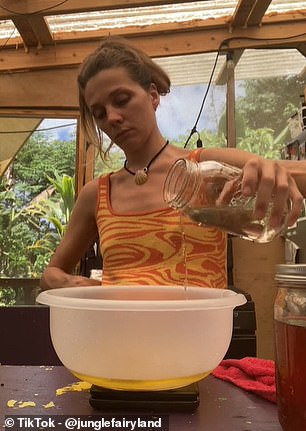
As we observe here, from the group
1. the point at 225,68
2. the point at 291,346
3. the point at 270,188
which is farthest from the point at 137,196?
the point at 225,68

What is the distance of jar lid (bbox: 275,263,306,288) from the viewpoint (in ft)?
1.59

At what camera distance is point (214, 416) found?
1.87ft

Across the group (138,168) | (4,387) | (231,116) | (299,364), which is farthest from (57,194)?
(299,364)

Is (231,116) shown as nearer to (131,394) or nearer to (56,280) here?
(56,280)

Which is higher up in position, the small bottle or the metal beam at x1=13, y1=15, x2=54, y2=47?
the metal beam at x1=13, y1=15, x2=54, y2=47

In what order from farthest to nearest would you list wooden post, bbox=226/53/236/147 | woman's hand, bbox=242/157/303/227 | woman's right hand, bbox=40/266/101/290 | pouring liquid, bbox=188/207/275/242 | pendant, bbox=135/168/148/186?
1. wooden post, bbox=226/53/236/147
2. pendant, bbox=135/168/148/186
3. woman's right hand, bbox=40/266/101/290
4. pouring liquid, bbox=188/207/275/242
5. woman's hand, bbox=242/157/303/227

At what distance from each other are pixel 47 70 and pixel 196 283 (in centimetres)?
246

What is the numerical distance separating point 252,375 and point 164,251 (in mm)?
367

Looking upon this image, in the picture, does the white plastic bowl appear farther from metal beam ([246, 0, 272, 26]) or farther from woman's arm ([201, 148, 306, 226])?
metal beam ([246, 0, 272, 26])

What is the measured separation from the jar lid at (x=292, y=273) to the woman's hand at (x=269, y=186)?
9cm

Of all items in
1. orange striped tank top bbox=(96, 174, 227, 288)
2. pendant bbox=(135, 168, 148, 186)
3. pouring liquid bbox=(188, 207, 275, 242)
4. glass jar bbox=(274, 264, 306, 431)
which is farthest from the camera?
pendant bbox=(135, 168, 148, 186)

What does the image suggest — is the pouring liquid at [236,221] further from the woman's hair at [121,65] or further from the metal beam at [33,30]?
the metal beam at [33,30]

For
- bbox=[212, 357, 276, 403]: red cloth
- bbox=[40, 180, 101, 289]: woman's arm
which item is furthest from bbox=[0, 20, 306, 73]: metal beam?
bbox=[212, 357, 276, 403]: red cloth

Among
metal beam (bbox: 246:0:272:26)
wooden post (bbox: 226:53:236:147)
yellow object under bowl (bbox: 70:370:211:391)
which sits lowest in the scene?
yellow object under bowl (bbox: 70:370:211:391)
